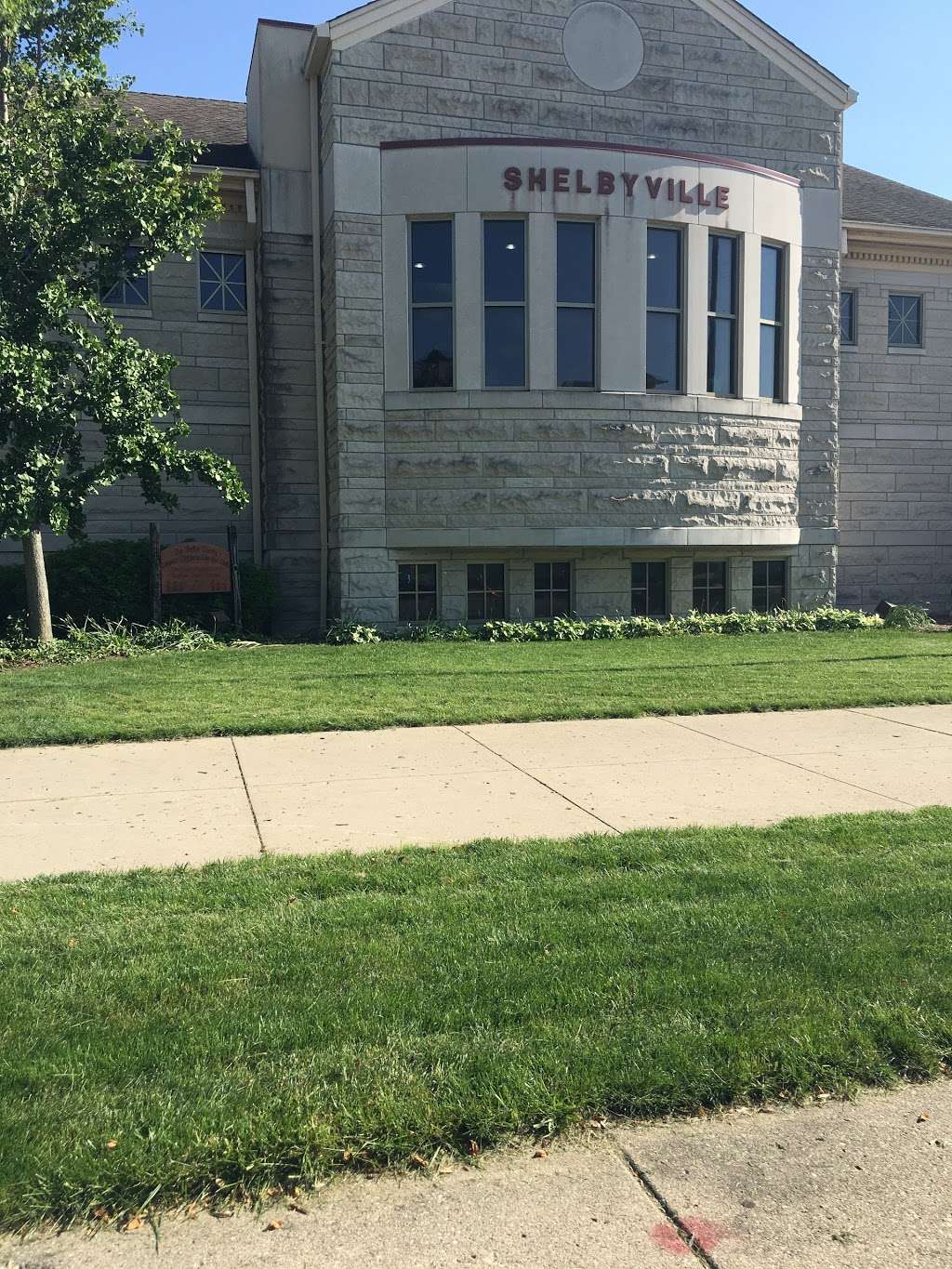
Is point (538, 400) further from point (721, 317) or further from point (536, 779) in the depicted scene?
point (536, 779)

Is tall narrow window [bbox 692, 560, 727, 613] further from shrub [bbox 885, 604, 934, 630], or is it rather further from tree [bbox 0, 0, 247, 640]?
tree [bbox 0, 0, 247, 640]

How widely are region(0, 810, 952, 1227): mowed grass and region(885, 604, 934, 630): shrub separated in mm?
12681

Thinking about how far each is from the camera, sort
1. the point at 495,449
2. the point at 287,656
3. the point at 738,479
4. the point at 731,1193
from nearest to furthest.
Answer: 1. the point at 731,1193
2. the point at 287,656
3. the point at 495,449
4. the point at 738,479

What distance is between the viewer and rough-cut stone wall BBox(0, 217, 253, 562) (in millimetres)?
16125

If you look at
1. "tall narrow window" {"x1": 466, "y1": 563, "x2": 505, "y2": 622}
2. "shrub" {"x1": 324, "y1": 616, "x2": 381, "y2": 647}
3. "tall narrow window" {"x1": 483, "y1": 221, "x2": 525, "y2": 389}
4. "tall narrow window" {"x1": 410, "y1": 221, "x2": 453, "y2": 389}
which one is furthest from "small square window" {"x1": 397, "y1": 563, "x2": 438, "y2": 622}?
"tall narrow window" {"x1": 483, "y1": 221, "x2": 525, "y2": 389}

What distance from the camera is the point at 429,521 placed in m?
14.8

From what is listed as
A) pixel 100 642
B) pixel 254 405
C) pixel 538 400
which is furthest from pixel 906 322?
pixel 100 642

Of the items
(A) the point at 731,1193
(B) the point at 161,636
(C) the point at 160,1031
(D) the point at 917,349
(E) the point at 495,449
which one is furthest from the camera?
(D) the point at 917,349

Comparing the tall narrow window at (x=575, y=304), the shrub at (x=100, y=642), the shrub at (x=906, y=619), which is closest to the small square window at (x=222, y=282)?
the tall narrow window at (x=575, y=304)

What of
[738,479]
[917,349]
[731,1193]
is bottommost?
[731,1193]

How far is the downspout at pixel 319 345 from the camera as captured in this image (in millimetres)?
15469

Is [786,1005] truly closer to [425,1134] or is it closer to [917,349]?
[425,1134]

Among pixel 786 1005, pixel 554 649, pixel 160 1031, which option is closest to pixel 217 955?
pixel 160 1031

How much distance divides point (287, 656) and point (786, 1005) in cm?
965
